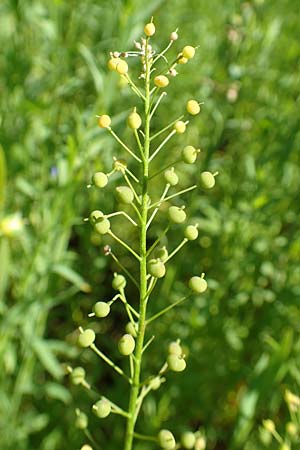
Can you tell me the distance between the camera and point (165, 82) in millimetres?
1129

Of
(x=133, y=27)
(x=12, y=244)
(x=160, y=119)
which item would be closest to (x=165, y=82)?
(x=133, y=27)

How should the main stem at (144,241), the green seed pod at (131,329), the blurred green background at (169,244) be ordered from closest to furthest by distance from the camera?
the main stem at (144,241) → the green seed pod at (131,329) → the blurred green background at (169,244)

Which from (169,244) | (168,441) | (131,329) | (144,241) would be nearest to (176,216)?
(144,241)

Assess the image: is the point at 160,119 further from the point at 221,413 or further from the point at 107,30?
the point at 221,413

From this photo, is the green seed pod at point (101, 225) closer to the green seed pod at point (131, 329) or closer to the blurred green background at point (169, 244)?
the green seed pod at point (131, 329)

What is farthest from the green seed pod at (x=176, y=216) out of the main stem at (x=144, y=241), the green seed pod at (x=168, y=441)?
the green seed pod at (x=168, y=441)

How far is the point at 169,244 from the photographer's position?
8.59 feet

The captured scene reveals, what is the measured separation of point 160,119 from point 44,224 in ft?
3.72

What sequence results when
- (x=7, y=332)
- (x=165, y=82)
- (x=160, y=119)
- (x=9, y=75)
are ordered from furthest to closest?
1. (x=160, y=119)
2. (x=9, y=75)
3. (x=7, y=332)
4. (x=165, y=82)

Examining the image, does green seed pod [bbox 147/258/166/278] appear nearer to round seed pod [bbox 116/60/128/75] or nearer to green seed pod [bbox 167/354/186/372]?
green seed pod [bbox 167/354/186/372]

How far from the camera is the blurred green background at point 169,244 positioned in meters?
2.19

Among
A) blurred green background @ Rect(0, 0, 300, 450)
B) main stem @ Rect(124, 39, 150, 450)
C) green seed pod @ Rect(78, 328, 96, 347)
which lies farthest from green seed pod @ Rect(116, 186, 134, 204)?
blurred green background @ Rect(0, 0, 300, 450)

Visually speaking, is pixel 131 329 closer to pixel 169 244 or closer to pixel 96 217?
pixel 96 217

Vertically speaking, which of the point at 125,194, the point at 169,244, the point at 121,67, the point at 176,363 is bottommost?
the point at 169,244
